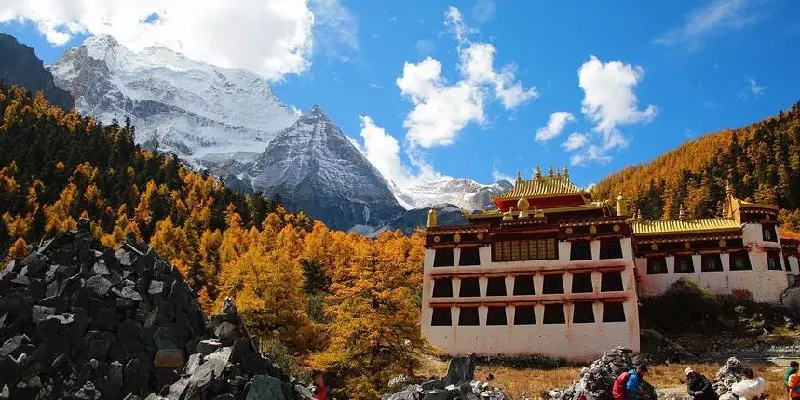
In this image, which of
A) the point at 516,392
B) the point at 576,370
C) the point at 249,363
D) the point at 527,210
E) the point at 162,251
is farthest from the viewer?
the point at 162,251

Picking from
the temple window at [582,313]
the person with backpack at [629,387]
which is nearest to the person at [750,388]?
the person with backpack at [629,387]

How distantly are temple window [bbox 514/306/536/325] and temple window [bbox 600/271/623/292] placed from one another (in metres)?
5.30

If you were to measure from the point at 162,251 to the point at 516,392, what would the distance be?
65182mm

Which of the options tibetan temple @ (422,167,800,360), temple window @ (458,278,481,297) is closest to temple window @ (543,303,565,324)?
tibetan temple @ (422,167,800,360)

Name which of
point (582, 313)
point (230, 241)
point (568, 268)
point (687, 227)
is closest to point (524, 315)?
point (582, 313)

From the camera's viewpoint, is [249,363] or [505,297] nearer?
[249,363]

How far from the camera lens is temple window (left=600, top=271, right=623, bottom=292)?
47375mm

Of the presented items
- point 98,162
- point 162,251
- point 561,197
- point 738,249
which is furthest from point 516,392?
point 98,162

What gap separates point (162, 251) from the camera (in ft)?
286

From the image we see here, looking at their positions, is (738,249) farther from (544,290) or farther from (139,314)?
(139,314)

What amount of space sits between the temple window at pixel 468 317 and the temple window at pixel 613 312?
363 inches

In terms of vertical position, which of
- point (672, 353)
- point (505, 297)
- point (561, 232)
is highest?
point (561, 232)

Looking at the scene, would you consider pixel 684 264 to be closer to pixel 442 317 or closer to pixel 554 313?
pixel 554 313

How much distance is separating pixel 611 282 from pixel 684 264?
→ 11312 mm
